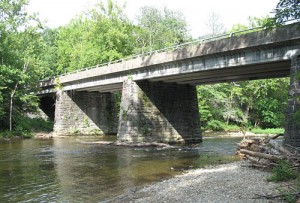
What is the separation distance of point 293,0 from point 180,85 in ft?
67.6

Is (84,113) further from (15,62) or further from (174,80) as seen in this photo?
(174,80)

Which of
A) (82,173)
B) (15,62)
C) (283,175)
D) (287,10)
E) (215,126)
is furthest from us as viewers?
(215,126)

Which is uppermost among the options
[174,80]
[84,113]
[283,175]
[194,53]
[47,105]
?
[194,53]

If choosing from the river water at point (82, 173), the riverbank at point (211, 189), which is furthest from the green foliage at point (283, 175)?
the river water at point (82, 173)

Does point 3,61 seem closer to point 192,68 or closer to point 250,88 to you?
point 192,68

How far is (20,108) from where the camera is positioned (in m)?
41.0

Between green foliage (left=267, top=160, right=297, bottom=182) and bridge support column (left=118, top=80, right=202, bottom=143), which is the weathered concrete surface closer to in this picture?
bridge support column (left=118, top=80, right=202, bottom=143)

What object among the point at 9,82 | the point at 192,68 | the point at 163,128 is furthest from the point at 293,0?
the point at 9,82

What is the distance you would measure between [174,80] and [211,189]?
59.0 feet

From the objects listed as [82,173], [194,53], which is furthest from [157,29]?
[82,173]

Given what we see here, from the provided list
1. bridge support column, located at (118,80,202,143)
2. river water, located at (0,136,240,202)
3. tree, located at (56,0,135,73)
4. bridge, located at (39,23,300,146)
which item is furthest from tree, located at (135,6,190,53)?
river water, located at (0,136,240,202)

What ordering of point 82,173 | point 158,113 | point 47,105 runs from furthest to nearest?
point 47,105, point 158,113, point 82,173

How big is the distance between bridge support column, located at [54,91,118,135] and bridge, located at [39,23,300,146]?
0.37 ft

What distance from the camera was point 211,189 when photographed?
8961mm
